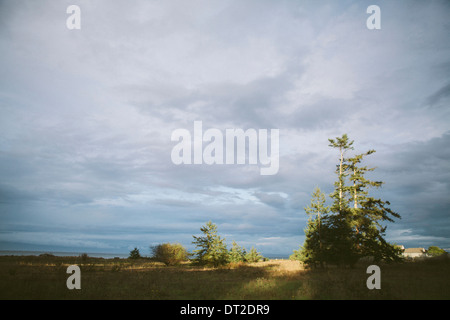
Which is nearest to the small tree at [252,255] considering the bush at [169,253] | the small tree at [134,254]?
the bush at [169,253]

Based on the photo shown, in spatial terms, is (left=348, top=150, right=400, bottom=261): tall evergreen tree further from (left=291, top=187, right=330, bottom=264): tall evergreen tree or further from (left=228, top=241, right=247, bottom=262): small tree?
(left=228, top=241, right=247, bottom=262): small tree

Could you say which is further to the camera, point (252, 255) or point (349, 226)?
point (252, 255)

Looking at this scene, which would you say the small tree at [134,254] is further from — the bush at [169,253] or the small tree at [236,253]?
the small tree at [236,253]

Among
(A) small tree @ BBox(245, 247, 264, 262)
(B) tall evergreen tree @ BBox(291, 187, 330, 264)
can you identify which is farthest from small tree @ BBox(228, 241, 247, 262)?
(B) tall evergreen tree @ BBox(291, 187, 330, 264)

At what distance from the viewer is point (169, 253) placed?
41.0 meters

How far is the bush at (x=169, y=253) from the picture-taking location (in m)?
40.3

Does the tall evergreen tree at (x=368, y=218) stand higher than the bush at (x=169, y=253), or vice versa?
the tall evergreen tree at (x=368, y=218)

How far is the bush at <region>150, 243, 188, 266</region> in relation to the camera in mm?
40344

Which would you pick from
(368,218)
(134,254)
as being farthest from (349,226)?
(134,254)

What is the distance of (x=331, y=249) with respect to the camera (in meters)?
25.3

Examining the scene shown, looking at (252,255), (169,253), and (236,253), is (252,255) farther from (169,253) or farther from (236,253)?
(169,253)
